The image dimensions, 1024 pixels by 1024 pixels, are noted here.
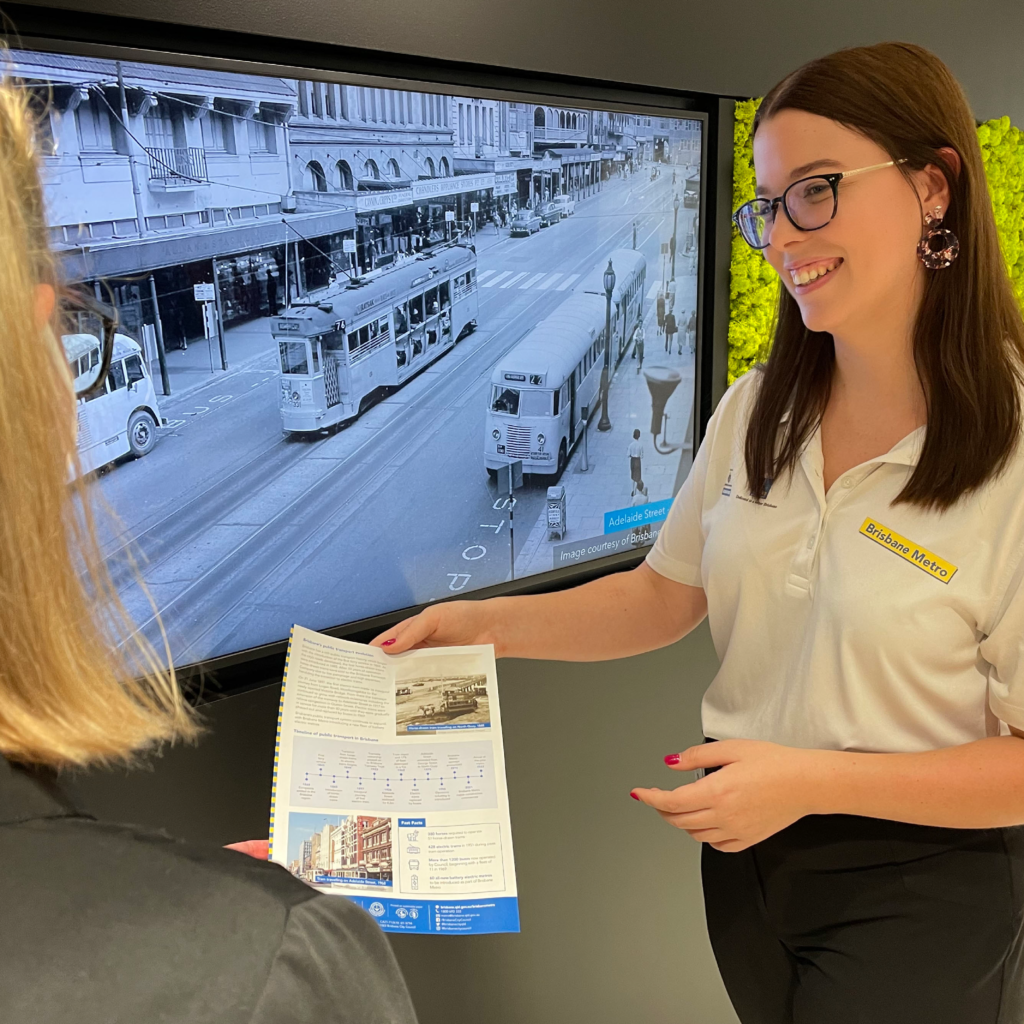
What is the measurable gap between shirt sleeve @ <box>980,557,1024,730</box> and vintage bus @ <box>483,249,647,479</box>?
115cm

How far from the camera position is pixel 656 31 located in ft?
6.87

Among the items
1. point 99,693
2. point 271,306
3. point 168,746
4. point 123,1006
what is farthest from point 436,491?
point 123,1006

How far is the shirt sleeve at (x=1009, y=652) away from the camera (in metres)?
1.09

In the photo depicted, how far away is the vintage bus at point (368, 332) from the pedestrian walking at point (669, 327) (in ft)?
1.96

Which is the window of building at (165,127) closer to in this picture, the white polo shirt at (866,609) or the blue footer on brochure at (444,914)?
the white polo shirt at (866,609)

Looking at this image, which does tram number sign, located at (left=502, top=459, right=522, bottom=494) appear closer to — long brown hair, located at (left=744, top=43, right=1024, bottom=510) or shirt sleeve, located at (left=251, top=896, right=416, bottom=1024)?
long brown hair, located at (left=744, top=43, right=1024, bottom=510)

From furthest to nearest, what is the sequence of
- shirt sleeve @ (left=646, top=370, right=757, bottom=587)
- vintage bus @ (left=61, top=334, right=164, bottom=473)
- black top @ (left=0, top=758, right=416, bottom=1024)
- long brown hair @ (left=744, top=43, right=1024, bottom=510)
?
shirt sleeve @ (left=646, top=370, right=757, bottom=587) < vintage bus @ (left=61, top=334, right=164, bottom=473) < long brown hair @ (left=744, top=43, right=1024, bottom=510) < black top @ (left=0, top=758, right=416, bottom=1024)

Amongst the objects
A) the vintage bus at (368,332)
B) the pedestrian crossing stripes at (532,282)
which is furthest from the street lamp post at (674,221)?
the vintage bus at (368,332)

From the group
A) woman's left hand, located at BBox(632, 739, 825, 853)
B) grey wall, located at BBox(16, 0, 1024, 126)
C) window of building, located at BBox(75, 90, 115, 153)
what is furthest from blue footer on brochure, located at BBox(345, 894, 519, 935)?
grey wall, located at BBox(16, 0, 1024, 126)

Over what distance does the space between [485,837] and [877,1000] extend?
556 millimetres

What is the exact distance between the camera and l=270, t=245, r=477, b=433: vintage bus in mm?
1689

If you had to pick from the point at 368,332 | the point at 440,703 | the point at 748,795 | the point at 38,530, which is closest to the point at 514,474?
the point at 368,332

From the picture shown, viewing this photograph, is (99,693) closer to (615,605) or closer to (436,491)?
(615,605)

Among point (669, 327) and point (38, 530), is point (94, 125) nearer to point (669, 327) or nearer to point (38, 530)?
point (38, 530)
